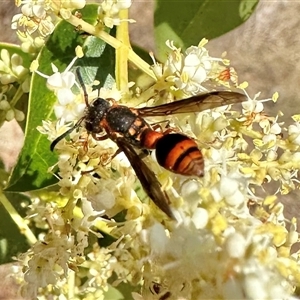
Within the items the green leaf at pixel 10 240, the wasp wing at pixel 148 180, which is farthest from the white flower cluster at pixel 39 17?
the green leaf at pixel 10 240

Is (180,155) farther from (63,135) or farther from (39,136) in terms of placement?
(39,136)

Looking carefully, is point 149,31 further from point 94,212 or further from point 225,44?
point 94,212

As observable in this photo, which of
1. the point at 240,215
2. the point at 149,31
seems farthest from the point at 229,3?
the point at 240,215

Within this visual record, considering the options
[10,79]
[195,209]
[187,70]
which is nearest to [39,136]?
[10,79]

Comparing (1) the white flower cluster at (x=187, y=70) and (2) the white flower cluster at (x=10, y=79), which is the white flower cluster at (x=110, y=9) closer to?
(1) the white flower cluster at (x=187, y=70)

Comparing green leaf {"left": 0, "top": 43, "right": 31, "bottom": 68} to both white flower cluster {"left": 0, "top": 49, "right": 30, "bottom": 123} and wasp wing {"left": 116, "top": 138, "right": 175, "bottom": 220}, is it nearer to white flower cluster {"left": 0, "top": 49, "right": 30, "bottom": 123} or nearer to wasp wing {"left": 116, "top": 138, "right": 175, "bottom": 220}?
white flower cluster {"left": 0, "top": 49, "right": 30, "bottom": 123}

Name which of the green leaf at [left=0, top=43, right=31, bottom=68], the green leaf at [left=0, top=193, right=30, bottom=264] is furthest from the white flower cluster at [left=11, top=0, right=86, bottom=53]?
the green leaf at [left=0, top=193, right=30, bottom=264]
